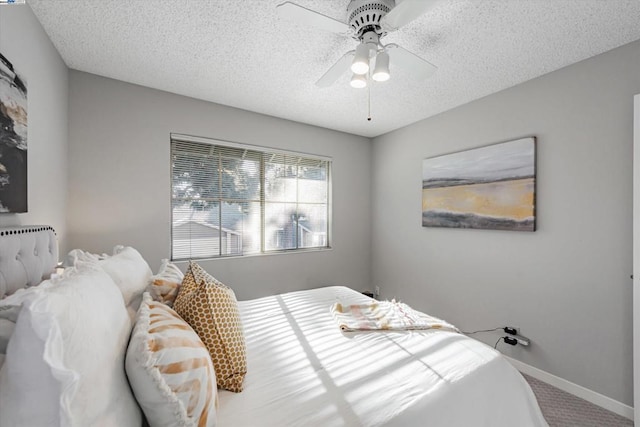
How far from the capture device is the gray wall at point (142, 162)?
2.25 m

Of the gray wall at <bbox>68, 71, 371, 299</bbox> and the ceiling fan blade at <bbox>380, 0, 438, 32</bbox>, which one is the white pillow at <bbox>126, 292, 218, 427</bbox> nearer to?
the ceiling fan blade at <bbox>380, 0, 438, 32</bbox>

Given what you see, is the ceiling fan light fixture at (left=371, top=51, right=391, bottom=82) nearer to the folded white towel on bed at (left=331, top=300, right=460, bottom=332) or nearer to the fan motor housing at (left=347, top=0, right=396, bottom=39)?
the fan motor housing at (left=347, top=0, right=396, bottom=39)

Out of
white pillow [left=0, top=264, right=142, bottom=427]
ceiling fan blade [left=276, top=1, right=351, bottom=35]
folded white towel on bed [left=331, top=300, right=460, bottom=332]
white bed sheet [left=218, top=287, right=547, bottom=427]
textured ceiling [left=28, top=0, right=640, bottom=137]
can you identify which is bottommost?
white bed sheet [left=218, top=287, right=547, bottom=427]

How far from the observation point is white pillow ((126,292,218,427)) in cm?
76

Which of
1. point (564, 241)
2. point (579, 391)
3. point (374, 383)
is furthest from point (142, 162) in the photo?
point (579, 391)

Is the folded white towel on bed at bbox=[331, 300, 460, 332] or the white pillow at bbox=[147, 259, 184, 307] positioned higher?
the white pillow at bbox=[147, 259, 184, 307]

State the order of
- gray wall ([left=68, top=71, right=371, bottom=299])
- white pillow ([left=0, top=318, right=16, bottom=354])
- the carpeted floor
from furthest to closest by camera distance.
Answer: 1. gray wall ([left=68, top=71, right=371, bottom=299])
2. the carpeted floor
3. white pillow ([left=0, top=318, right=16, bottom=354])

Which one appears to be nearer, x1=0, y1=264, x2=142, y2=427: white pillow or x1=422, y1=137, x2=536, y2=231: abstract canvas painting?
x1=0, y1=264, x2=142, y2=427: white pillow

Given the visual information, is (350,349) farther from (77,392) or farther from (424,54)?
(424,54)

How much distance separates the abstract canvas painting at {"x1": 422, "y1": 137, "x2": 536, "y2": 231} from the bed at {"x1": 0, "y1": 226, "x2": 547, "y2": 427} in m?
1.45

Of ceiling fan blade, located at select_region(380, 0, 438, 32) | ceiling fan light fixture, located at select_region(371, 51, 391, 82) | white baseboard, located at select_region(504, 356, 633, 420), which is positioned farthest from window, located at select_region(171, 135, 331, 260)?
white baseboard, located at select_region(504, 356, 633, 420)

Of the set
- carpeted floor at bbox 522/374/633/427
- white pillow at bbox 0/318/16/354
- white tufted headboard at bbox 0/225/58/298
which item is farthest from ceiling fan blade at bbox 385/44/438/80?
carpeted floor at bbox 522/374/633/427

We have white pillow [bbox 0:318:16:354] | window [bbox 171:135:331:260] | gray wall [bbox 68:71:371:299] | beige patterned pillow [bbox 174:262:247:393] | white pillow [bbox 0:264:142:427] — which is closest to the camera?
white pillow [bbox 0:264:142:427]

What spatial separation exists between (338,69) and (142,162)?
2.00 meters
